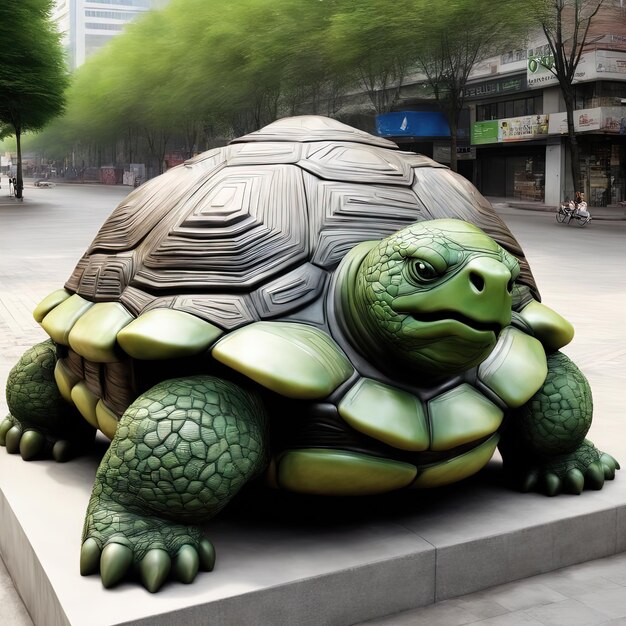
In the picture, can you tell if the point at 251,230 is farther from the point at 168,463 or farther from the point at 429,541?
the point at 429,541

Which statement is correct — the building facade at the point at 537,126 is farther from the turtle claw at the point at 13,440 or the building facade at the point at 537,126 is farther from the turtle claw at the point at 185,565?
the turtle claw at the point at 185,565

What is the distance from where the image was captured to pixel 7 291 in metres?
10.5

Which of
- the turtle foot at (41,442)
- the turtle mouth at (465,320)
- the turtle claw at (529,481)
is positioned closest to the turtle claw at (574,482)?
the turtle claw at (529,481)

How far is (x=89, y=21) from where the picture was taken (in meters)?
146

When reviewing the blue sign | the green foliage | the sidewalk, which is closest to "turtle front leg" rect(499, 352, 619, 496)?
the sidewalk

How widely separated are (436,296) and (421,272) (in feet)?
0.28

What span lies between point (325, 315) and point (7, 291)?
8495 millimetres

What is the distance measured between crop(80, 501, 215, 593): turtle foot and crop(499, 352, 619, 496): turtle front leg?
129cm

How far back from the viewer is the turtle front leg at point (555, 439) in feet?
10.5

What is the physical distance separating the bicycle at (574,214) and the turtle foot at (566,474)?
2068 centimetres

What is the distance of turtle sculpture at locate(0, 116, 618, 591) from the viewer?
2.55 m

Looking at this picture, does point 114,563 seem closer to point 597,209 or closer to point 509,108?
point 597,209

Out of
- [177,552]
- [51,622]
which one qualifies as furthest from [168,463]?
[51,622]

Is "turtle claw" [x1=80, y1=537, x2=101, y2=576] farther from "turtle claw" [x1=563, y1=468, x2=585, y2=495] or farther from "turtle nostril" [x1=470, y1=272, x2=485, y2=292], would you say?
"turtle claw" [x1=563, y1=468, x2=585, y2=495]
